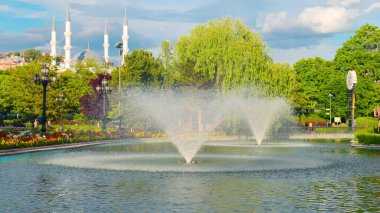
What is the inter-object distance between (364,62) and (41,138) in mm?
68178

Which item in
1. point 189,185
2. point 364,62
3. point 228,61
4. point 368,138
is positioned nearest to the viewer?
point 189,185

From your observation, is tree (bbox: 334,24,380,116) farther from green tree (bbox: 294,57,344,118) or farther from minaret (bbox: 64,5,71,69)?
minaret (bbox: 64,5,71,69)

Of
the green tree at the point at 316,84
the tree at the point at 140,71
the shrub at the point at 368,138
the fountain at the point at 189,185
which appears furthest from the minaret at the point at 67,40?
the fountain at the point at 189,185

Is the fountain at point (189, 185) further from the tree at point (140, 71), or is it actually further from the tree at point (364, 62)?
the tree at point (364, 62)

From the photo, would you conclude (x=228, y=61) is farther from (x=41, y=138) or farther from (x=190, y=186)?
(x=190, y=186)

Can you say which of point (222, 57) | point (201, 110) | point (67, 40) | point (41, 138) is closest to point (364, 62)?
point (201, 110)

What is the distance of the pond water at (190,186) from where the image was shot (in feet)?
41.9

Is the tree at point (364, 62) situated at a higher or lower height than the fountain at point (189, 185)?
higher

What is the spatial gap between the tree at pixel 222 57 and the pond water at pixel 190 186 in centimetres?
3472

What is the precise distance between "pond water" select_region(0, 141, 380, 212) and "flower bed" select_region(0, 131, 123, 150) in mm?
8827

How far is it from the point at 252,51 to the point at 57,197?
47845mm

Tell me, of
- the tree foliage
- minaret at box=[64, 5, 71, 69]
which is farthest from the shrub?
minaret at box=[64, 5, 71, 69]

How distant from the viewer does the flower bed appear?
109ft

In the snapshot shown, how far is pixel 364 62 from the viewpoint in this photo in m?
91.6
